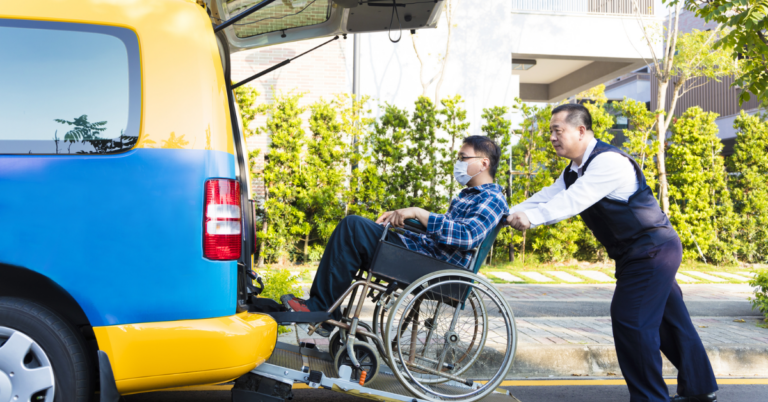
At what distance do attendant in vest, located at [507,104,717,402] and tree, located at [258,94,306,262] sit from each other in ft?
21.4

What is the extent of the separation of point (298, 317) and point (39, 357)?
3.84ft

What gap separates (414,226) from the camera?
3322 millimetres

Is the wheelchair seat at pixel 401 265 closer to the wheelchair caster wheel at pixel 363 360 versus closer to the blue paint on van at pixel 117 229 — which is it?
the wheelchair caster wheel at pixel 363 360

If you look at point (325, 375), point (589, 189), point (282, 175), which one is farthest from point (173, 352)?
point (282, 175)

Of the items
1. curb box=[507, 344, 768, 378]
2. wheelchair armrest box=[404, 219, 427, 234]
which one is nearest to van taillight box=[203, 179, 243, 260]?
wheelchair armrest box=[404, 219, 427, 234]

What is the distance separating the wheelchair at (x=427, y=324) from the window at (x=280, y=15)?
1769 millimetres

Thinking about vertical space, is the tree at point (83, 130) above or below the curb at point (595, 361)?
above

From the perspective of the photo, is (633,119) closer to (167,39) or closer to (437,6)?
(437,6)

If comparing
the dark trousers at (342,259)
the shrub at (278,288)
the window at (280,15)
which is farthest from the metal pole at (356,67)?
the dark trousers at (342,259)

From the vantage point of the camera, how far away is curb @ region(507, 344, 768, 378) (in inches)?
166

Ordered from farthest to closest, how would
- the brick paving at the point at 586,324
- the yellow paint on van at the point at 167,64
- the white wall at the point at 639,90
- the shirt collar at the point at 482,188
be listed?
the white wall at the point at 639,90 < the brick paving at the point at 586,324 < the shirt collar at the point at 482,188 < the yellow paint on van at the point at 167,64

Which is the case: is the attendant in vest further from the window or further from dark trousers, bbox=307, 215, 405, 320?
the window

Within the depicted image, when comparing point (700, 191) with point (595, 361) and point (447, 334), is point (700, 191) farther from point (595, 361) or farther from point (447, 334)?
point (447, 334)

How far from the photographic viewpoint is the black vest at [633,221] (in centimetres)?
307
